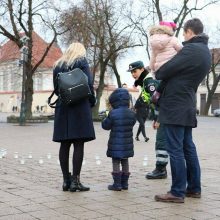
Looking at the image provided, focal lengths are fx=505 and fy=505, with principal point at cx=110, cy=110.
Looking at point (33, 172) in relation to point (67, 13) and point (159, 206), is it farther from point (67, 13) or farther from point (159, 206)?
point (67, 13)

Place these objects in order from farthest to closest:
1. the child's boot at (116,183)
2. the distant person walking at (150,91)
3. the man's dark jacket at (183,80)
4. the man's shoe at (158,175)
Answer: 1. the man's shoe at (158,175)
2. the distant person walking at (150,91)
3. the child's boot at (116,183)
4. the man's dark jacket at (183,80)

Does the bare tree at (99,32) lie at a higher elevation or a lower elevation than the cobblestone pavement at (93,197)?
higher

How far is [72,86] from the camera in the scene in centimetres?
625

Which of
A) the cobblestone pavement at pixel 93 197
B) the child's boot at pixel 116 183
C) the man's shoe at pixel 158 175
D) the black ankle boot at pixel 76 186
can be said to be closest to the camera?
the cobblestone pavement at pixel 93 197

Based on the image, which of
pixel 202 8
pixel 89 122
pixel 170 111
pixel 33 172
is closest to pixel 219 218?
pixel 170 111

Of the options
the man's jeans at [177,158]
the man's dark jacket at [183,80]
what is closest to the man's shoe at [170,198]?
the man's jeans at [177,158]

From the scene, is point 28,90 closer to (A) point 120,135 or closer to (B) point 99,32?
(B) point 99,32

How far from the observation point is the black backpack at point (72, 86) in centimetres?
625

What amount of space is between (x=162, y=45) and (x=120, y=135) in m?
1.32

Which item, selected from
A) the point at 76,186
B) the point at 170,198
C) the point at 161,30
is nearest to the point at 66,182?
the point at 76,186

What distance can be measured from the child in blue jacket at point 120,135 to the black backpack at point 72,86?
1.62 ft

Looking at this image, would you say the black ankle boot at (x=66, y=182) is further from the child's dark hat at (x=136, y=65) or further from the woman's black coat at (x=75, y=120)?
the child's dark hat at (x=136, y=65)

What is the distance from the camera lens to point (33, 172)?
815cm

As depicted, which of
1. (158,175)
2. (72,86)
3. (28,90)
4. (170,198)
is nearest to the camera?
(170,198)
